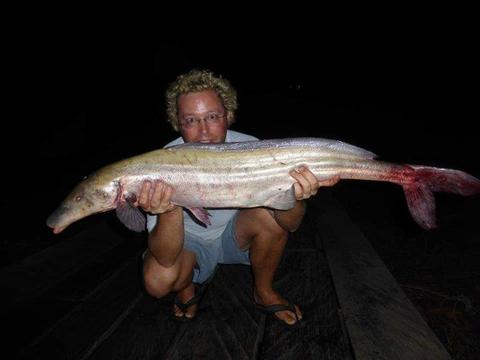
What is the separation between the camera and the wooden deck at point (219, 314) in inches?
100

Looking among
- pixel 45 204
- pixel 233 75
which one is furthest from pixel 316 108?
pixel 45 204

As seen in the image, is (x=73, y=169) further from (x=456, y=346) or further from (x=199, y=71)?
(x=456, y=346)

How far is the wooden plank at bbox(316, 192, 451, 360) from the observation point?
2.36 metres

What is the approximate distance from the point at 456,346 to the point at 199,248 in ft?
7.20

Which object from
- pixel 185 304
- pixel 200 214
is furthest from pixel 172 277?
pixel 200 214

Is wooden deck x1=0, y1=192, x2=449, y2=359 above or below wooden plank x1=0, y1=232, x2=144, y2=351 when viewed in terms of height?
above

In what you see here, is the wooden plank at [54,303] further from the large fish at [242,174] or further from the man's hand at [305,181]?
the man's hand at [305,181]

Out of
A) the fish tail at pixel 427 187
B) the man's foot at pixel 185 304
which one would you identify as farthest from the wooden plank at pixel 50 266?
the fish tail at pixel 427 187

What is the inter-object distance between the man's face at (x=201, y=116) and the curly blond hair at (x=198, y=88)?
73mm

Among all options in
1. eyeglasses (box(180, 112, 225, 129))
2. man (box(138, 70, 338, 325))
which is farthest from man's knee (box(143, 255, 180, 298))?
eyeglasses (box(180, 112, 225, 129))

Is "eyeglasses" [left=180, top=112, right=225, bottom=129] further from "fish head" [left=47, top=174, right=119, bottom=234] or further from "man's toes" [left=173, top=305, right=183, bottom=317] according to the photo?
"man's toes" [left=173, top=305, right=183, bottom=317]

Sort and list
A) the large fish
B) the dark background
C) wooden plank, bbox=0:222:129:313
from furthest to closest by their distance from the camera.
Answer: the dark background
wooden plank, bbox=0:222:129:313
the large fish

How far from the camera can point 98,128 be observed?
14.6 m

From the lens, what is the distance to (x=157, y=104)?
2364cm
